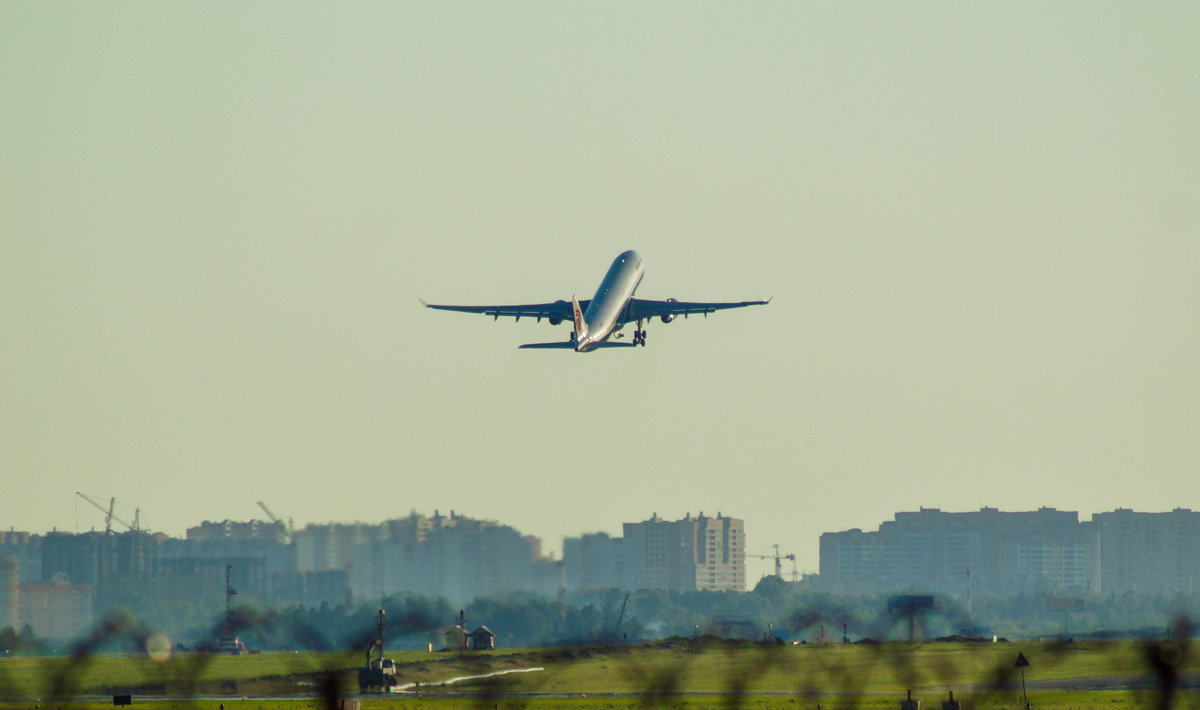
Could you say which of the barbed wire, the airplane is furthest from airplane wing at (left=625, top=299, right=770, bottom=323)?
the barbed wire

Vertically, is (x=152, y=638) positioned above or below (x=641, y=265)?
below

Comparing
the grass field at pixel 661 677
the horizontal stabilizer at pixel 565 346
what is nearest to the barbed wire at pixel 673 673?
the grass field at pixel 661 677

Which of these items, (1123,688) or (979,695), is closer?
(979,695)

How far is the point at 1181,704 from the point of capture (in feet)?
314

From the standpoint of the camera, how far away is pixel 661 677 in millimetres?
126750

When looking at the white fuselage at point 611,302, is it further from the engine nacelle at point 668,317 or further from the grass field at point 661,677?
Result: the grass field at point 661,677

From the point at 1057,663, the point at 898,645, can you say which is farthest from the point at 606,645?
the point at 1057,663

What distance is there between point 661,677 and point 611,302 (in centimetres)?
2562

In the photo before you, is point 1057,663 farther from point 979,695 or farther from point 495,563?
point 495,563

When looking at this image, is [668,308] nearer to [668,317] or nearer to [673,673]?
[668,317]

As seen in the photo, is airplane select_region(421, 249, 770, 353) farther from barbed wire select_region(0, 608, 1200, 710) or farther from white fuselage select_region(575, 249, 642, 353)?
barbed wire select_region(0, 608, 1200, 710)

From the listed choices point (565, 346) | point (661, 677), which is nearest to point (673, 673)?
point (661, 677)

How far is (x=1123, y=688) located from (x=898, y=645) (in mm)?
29576

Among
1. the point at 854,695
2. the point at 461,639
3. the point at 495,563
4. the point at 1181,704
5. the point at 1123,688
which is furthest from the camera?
the point at 495,563
